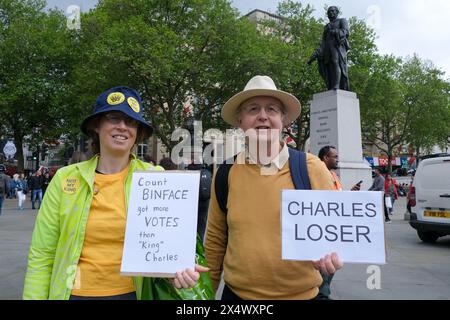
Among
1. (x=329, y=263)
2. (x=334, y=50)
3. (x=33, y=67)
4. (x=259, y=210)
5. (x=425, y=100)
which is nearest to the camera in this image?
(x=329, y=263)

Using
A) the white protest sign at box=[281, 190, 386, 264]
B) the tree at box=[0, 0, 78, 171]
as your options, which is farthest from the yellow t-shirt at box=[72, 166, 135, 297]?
the tree at box=[0, 0, 78, 171]

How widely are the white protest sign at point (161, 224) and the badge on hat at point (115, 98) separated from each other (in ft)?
1.45

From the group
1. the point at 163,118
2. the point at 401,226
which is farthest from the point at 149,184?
the point at 163,118

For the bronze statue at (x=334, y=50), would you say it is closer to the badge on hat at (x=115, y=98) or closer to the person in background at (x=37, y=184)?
the badge on hat at (x=115, y=98)

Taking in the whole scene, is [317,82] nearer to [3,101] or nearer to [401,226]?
[401,226]

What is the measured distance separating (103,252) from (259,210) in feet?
2.75

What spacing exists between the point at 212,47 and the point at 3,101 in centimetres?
1489

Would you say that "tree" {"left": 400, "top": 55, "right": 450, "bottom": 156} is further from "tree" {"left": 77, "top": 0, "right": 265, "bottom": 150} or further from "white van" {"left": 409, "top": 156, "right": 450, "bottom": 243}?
"white van" {"left": 409, "top": 156, "right": 450, "bottom": 243}

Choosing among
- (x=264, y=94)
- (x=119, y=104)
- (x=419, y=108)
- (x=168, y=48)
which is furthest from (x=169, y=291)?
(x=419, y=108)

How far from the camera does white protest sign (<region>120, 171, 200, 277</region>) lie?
1.95 meters

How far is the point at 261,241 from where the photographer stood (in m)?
2.09

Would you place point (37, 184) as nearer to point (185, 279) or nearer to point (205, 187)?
point (205, 187)

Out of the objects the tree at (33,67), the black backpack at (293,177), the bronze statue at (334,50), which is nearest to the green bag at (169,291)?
the black backpack at (293,177)

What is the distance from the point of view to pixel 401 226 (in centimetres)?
1280
